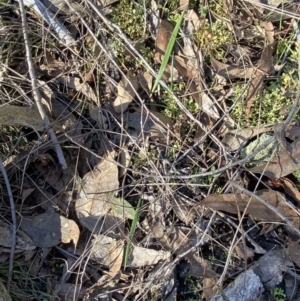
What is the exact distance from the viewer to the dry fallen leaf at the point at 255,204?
7.53 ft

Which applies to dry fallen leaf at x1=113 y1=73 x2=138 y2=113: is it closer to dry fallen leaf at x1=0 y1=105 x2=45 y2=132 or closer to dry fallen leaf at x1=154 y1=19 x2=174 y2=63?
dry fallen leaf at x1=154 y1=19 x2=174 y2=63

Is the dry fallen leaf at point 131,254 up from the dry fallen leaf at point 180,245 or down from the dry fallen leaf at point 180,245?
down

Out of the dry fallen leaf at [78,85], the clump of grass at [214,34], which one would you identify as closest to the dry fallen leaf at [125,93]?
the dry fallen leaf at [78,85]

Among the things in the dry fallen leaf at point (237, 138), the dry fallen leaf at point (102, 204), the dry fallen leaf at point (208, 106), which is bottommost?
the dry fallen leaf at point (102, 204)

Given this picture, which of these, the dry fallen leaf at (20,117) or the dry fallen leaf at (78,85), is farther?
the dry fallen leaf at (78,85)

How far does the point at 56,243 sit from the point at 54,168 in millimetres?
370

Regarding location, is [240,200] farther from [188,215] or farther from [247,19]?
[247,19]

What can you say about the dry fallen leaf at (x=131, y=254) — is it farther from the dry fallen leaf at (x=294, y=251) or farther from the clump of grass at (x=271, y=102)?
the clump of grass at (x=271, y=102)

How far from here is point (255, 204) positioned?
2301 millimetres

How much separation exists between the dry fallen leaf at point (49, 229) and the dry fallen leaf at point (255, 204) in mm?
652

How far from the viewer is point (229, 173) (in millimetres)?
2359

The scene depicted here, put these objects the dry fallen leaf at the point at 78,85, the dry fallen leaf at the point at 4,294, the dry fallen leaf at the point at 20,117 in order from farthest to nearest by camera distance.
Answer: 1. the dry fallen leaf at the point at 78,85
2. the dry fallen leaf at the point at 20,117
3. the dry fallen leaf at the point at 4,294

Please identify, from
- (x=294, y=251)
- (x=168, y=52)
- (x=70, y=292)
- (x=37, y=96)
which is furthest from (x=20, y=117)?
(x=294, y=251)

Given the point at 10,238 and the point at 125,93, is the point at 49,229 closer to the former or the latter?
the point at 10,238
